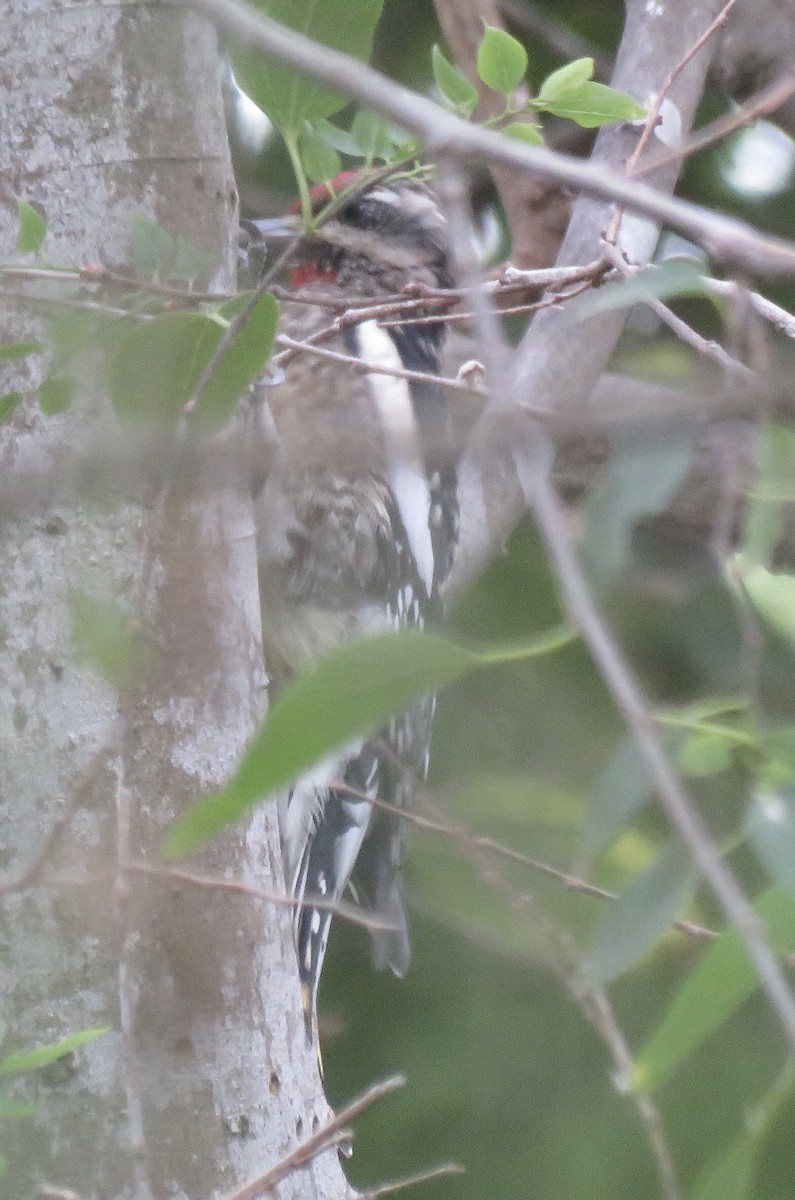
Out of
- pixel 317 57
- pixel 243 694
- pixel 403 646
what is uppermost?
pixel 317 57

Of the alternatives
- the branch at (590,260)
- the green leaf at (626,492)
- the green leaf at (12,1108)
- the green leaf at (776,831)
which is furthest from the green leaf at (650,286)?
the branch at (590,260)

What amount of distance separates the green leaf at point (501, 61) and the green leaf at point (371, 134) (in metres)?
0.09

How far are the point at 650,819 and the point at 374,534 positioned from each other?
0.48 meters

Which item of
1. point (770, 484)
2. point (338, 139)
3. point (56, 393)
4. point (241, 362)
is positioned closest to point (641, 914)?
point (770, 484)

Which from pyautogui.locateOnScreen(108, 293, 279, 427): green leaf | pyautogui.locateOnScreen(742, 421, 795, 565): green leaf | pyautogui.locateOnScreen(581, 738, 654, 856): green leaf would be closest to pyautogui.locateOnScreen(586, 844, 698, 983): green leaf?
pyautogui.locateOnScreen(581, 738, 654, 856): green leaf

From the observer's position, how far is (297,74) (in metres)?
0.63

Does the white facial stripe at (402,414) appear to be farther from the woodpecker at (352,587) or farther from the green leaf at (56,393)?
the green leaf at (56,393)

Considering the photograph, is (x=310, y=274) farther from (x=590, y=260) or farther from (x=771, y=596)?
(x=771, y=596)

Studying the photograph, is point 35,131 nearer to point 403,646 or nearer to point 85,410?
point 85,410

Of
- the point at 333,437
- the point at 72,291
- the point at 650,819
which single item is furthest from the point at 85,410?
the point at 650,819

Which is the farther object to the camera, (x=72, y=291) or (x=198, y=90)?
(x=198, y=90)

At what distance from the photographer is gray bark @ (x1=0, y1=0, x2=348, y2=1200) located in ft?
2.75

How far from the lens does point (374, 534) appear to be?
149 centimetres

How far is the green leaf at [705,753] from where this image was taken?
1.64ft
